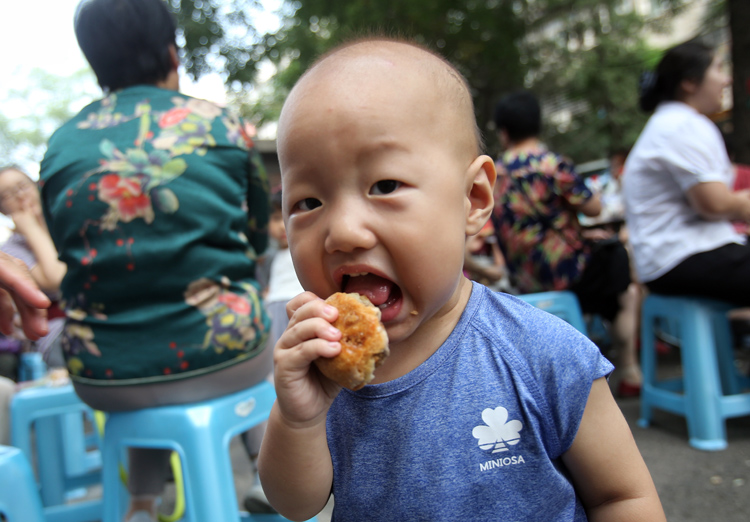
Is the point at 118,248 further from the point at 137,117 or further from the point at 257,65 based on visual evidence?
the point at 257,65

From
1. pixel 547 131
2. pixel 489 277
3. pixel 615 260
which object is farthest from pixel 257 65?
pixel 547 131

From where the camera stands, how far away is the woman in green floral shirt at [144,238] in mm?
1869

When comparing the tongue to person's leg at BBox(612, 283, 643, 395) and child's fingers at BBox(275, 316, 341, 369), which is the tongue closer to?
child's fingers at BBox(275, 316, 341, 369)

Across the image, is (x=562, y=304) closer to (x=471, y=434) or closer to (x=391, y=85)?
(x=471, y=434)

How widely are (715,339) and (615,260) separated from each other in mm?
777

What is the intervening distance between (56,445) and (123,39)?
2059 millimetres

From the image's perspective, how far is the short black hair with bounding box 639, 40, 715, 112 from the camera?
10.3ft

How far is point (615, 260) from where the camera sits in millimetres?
3688

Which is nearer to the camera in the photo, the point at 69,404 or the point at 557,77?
the point at 69,404

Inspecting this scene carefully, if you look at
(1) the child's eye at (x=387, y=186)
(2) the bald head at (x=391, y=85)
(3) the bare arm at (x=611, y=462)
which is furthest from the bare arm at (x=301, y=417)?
(3) the bare arm at (x=611, y=462)

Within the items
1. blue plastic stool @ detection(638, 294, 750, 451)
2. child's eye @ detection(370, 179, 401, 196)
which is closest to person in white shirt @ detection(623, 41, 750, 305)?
blue plastic stool @ detection(638, 294, 750, 451)

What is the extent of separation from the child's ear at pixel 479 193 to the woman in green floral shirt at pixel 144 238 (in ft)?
3.58

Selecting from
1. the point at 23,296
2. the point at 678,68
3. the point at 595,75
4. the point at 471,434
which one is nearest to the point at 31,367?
the point at 23,296

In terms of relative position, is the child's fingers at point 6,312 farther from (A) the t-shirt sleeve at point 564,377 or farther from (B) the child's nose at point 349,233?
(A) the t-shirt sleeve at point 564,377
